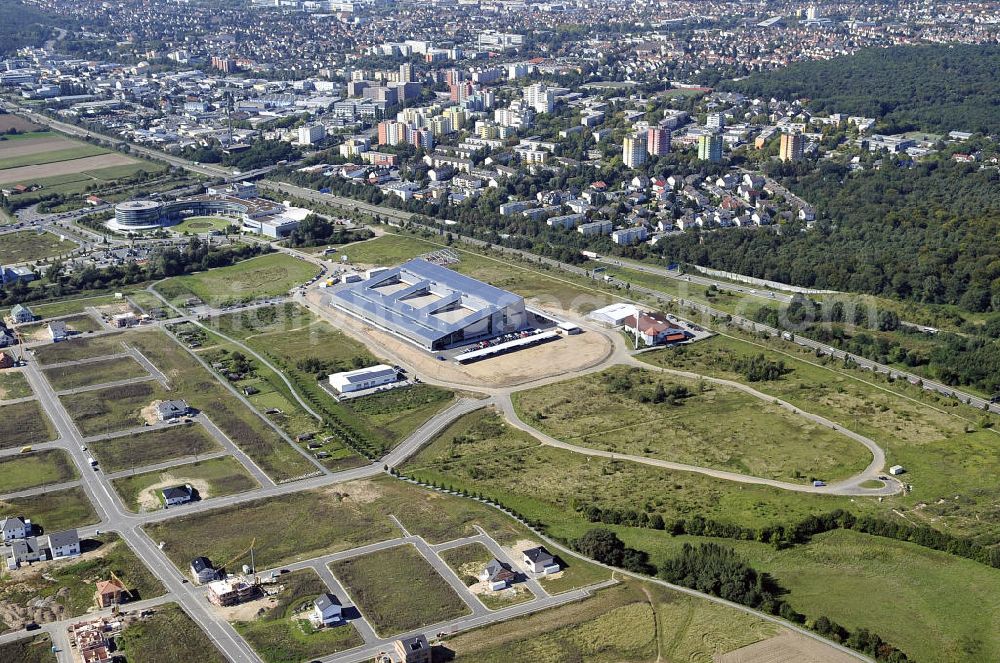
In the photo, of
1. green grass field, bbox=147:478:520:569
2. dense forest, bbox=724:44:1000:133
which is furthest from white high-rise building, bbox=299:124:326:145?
green grass field, bbox=147:478:520:569

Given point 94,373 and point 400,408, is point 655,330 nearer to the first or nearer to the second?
point 400,408

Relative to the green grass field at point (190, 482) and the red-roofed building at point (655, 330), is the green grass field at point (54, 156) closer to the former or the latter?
the red-roofed building at point (655, 330)

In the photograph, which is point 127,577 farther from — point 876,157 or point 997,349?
point 876,157

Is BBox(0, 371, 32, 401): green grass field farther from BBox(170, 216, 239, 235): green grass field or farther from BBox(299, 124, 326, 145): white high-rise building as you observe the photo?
BBox(299, 124, 326, 145): white high-rise building

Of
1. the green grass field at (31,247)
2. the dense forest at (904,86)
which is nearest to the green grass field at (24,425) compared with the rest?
the green grass field at (31,247)

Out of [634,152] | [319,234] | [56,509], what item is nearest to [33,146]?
[319,234]

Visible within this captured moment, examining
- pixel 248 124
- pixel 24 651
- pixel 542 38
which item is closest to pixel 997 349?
pixel 24 651
